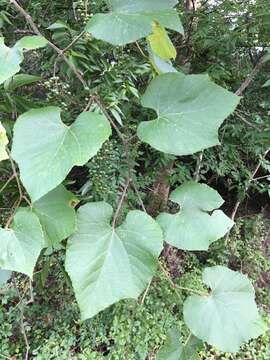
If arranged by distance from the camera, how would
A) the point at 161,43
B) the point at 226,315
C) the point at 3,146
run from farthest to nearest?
the point at 161,43
the point at 226,315
the point at 3,146

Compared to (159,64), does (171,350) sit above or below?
below

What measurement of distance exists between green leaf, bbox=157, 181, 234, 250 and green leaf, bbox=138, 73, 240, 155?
16 cm

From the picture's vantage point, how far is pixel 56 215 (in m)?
0.52

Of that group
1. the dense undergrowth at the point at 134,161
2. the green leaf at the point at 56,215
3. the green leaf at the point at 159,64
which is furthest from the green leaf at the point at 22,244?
the dense undergrowth at the point at 134,161

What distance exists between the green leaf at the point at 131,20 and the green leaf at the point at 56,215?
22 cm

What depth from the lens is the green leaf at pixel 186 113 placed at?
482 millimetres

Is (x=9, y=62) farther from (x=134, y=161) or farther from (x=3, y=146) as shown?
(x=134, y=161)

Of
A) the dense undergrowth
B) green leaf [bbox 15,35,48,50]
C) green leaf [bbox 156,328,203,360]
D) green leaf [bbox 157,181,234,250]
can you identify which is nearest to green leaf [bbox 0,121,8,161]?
green leaf [bbox 15,35,48,50]

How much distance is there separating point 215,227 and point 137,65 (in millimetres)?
1048

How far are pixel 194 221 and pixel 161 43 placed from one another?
33cm

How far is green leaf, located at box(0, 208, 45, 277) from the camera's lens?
47 centimetres

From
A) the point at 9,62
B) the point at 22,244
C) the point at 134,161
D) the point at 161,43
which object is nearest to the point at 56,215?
the point at 22,244

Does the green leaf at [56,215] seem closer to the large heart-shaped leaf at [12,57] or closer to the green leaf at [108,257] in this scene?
the green leaf at [108,257]

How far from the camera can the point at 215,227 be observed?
0.60 metres
